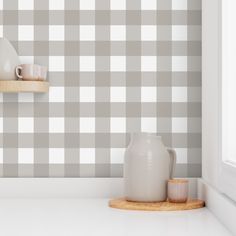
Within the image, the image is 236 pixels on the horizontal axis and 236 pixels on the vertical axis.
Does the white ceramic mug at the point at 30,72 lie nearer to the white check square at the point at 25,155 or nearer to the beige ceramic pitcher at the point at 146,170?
the white check square at the point at 25,155

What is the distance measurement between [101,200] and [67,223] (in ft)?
1.70

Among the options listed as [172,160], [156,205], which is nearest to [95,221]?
[156,205]

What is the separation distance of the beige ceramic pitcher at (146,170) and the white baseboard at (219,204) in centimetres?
15

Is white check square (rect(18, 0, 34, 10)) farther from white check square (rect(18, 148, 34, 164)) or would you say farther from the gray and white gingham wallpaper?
white check square (rect(18, 148, 34, 164))

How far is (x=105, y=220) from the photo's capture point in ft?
5.20

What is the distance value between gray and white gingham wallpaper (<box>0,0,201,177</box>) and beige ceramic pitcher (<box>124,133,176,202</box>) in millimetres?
258

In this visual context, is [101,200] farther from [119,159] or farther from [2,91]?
[2,91]

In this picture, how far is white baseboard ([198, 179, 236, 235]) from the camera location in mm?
1393

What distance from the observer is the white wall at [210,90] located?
1.80 metres

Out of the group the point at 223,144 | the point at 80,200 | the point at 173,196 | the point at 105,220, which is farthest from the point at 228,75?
the point at 80,200

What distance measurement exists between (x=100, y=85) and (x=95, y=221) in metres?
0.73

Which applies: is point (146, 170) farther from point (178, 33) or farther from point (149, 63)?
point (178, 33)

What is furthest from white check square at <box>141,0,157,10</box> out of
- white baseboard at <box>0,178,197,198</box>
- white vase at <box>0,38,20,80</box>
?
white baseboard at <box>0,178,197,198</box>

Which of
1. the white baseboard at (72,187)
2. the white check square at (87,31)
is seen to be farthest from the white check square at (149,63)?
the white baseboard at (72,187)
